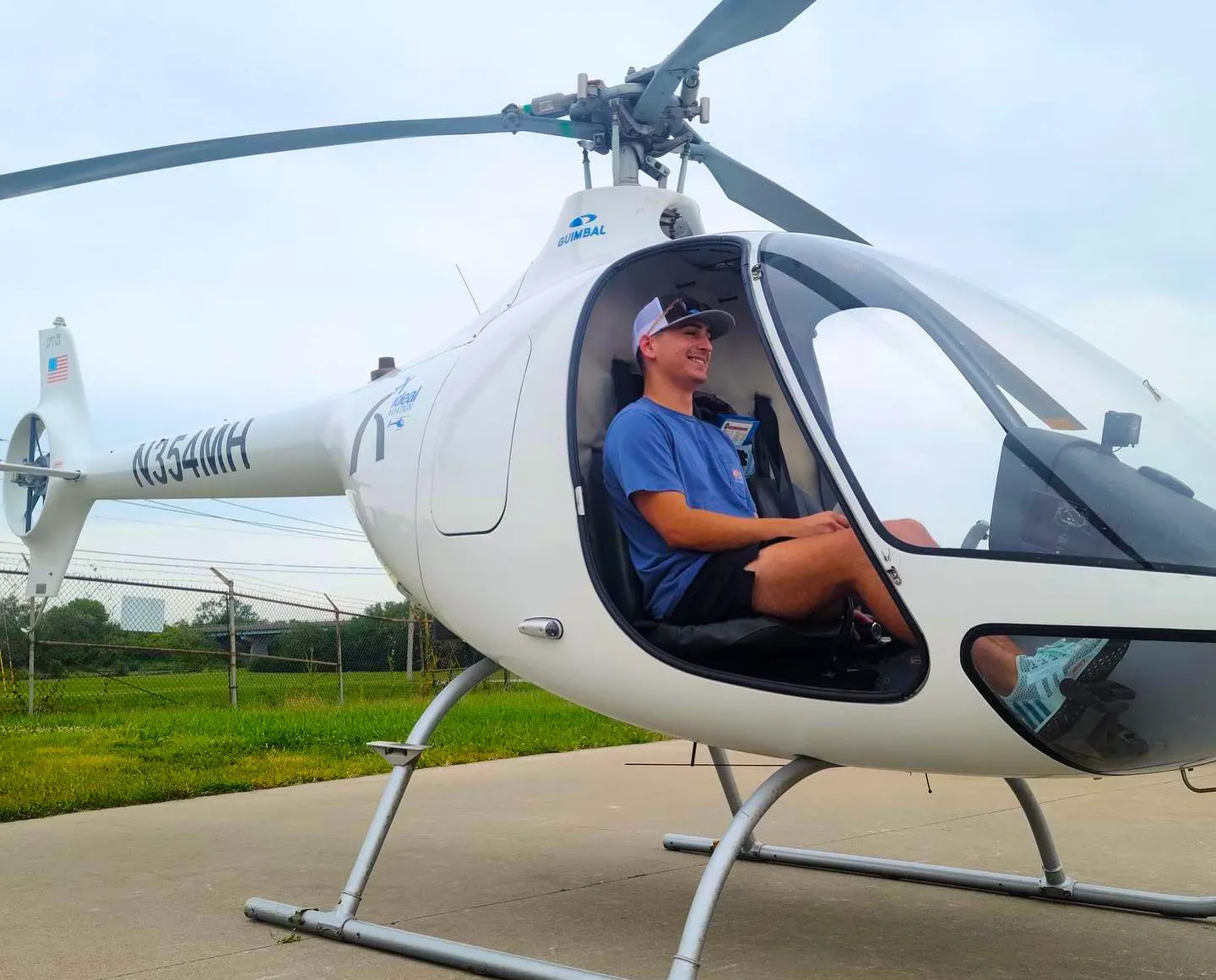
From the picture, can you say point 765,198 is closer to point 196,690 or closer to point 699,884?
point 699,884

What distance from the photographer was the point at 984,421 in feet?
8.85

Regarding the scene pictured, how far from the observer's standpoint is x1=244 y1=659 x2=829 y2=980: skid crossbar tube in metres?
2.65

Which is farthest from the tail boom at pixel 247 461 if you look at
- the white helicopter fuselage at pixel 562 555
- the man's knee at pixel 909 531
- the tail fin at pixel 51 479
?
the man's knee at pixel 909 531

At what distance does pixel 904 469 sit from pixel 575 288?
140 cm

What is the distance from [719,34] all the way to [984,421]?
1.66 m

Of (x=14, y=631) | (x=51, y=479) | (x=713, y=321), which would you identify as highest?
(x=713, y=321)

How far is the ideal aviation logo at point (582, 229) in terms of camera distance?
4312 millimetres

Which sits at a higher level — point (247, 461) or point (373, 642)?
point (247, 461)

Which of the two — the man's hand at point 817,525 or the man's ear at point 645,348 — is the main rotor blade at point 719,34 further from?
the man's hand at point 817,525

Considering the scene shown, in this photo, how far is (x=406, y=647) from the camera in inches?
569

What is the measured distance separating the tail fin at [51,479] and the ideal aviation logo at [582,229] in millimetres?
4362

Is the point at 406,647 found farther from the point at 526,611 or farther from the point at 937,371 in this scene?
the point at 937,371

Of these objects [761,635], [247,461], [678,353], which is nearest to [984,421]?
[761,635]

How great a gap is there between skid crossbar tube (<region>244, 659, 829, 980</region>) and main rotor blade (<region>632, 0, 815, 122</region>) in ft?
6.70
